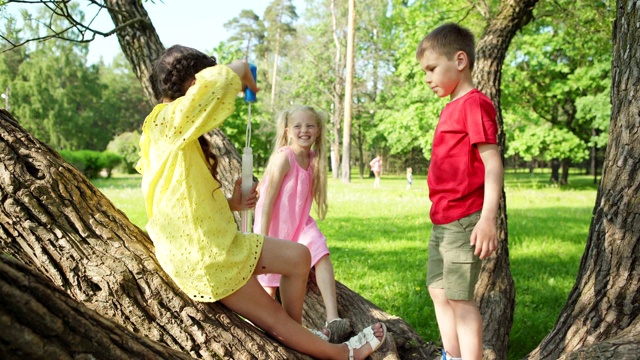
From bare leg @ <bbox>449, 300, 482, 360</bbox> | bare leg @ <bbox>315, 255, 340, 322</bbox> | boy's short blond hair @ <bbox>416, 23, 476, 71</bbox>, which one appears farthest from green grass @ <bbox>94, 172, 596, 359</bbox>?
boy's short blond hair @ <bbox>416, 23, 476, 71</bbox>

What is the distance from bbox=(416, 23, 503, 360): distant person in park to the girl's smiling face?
107 centimetres

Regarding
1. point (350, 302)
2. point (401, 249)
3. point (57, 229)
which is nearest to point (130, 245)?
point (57, 229)

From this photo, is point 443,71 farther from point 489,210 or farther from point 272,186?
point 272,186

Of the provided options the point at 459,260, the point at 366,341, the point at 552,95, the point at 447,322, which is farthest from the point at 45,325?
the point at 552,95

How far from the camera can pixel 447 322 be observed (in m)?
2.61

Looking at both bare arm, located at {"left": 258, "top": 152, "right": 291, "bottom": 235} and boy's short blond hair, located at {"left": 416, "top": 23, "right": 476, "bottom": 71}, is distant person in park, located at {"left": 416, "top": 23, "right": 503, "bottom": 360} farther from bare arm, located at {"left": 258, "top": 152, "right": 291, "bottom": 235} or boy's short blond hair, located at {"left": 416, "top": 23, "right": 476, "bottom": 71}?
bare arm, located at {"left": 258, "top": 152, "right": 291, "bottom": 235}

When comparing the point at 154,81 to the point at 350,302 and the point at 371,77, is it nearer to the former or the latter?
the point at 350,302

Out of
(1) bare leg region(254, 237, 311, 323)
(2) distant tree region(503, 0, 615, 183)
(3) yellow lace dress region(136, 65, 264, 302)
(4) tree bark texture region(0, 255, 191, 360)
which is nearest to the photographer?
(4) tree bark texture region(0, 255, 191, 360)

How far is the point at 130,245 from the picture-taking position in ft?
6.51

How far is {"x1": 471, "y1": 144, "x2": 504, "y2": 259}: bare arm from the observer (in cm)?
226

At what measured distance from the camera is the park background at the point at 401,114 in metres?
6.04

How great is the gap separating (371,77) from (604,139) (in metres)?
16.5

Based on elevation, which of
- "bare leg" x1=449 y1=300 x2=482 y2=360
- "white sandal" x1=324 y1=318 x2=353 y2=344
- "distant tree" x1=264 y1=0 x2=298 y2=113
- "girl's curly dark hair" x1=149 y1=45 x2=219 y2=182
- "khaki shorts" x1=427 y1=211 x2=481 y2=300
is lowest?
"white sandal" x1=324 y1=318 x2=353 y2=344

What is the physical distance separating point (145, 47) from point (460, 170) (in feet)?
7.25
